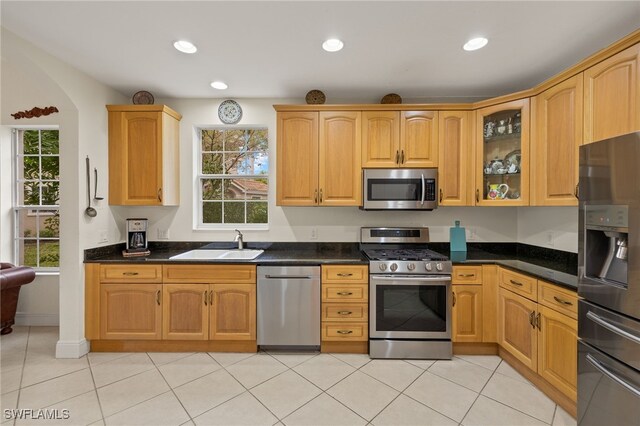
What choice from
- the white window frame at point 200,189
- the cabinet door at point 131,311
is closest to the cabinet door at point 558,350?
the white window frame at point 200,189

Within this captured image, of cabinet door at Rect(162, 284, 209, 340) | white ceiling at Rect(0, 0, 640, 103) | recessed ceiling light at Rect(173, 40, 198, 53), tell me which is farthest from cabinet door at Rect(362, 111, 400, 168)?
cabinet door at Rect(162, 284, 209, 340)

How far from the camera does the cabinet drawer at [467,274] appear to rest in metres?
2.54

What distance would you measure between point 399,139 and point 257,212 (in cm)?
178

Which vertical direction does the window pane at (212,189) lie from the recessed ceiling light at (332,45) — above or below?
below

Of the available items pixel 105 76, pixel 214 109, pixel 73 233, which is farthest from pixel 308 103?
pixel 73 233

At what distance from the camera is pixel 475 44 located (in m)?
2.05

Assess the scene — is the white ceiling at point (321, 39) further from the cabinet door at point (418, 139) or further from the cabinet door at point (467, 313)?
the cabinet door at point (467, 313)

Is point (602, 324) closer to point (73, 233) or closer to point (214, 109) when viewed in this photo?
point (214, 109)

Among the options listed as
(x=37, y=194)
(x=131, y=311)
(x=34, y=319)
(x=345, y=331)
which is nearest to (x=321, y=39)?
(x=345, y=331)

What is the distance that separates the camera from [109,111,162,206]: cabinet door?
2.81 meters

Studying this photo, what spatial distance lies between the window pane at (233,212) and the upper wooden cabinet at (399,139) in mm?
1541

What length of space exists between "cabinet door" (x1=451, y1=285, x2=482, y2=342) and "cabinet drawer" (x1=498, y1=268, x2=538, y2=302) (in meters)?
0.21

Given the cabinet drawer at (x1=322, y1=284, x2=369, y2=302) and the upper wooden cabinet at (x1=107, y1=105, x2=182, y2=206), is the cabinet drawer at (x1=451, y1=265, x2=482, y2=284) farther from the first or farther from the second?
the upper wooden cabinet at (x1=107, y1=105, x2=182, y2=206)

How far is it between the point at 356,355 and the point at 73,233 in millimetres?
2788
